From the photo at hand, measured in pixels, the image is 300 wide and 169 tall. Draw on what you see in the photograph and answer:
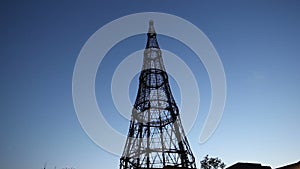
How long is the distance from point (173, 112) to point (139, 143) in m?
4.94

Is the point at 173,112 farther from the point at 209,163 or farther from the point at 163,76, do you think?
the point at 209,163

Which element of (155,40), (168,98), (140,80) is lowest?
(168,98)

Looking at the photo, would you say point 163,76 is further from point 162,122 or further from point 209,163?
point 209,163

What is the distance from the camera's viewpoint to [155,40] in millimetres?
30844

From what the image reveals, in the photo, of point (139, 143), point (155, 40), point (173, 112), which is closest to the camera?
point (139, 143)

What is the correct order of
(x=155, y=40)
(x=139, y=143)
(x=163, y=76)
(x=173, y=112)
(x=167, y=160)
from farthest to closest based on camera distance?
(x=155, y=40) → (x=163, y=76) → (x=173, y=112) → (x=139, y=143) → (x=167, y=160)

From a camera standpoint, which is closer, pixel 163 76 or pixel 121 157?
pixel 121 157

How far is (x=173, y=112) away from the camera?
25344 millimetres

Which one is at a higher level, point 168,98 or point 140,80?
point 140,80

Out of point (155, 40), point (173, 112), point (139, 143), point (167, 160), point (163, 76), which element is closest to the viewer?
point (167, 160)

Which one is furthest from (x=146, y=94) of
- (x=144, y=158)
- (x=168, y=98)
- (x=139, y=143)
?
(x=144, y=158)

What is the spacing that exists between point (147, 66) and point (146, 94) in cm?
422

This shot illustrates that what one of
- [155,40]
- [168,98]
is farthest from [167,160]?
[155,40]

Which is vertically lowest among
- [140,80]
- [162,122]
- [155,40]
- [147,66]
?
[162,122]
